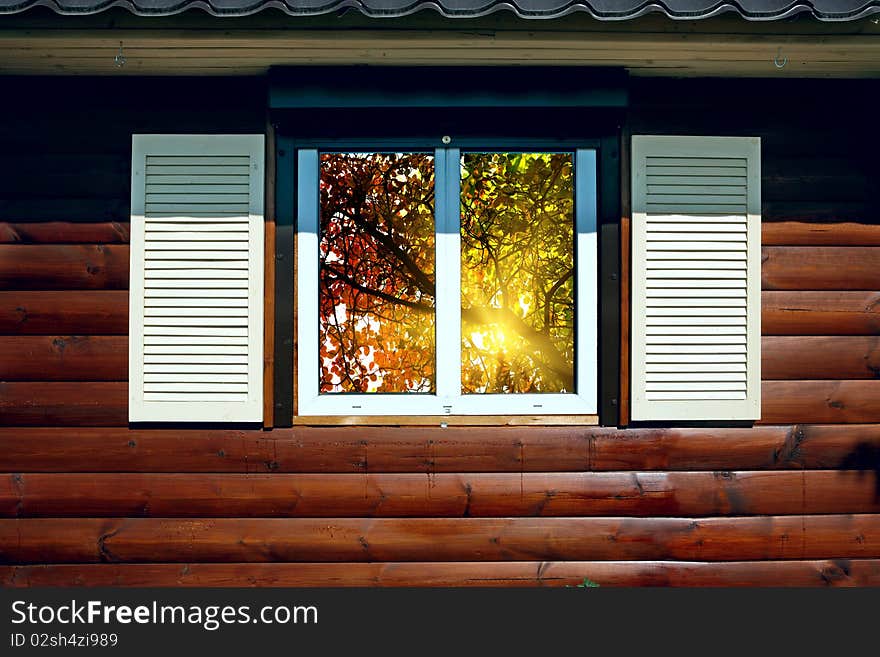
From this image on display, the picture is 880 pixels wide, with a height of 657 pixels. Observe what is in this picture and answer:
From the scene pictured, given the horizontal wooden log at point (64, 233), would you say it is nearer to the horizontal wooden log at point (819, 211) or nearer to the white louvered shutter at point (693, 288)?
the white louvered shutter at point (693, 288)

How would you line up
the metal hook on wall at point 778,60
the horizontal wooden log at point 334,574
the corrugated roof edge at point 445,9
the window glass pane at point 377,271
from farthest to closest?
the window glass pane at point 377,271 → the horizontal wooden log at point 334,574 → the metal hook on wall at point 778,60 → the corrugated roof edge at point 445,9

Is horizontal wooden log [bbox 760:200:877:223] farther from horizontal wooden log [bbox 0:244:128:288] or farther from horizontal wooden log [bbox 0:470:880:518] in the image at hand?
horizontal wooden log [bbox 0:244:128:288]

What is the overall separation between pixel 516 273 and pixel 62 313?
2.39 m

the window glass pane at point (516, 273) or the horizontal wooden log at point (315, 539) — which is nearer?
the horizontal wooden log at point (315, 539)

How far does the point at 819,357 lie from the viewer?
11.0 ft

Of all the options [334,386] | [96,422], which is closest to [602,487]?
[334,386]

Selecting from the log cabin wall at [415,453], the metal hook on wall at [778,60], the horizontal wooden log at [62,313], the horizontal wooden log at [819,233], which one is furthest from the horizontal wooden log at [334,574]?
the metal hook on wall at [778,60]

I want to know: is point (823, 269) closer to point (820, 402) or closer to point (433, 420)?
point (820, 402)

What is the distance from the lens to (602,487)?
129 inches

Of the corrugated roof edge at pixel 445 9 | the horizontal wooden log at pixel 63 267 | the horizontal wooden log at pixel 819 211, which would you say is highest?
the corrugated roof edge at pixel 445 9

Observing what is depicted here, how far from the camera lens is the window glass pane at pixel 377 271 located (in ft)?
12.0

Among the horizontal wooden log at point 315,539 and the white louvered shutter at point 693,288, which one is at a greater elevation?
the white louvered shutter at point 693,288

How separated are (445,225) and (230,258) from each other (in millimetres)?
979

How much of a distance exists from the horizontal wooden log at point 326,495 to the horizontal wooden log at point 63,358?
45 cm
